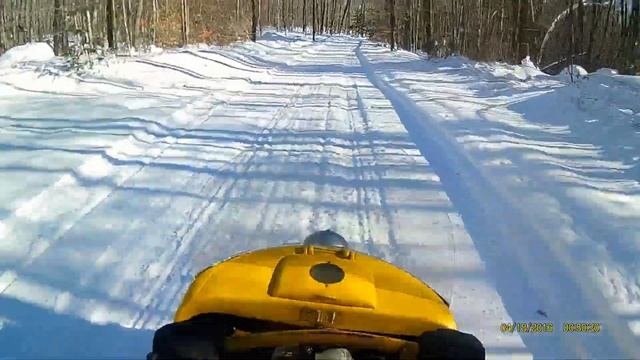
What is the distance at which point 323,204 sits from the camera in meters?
5.59

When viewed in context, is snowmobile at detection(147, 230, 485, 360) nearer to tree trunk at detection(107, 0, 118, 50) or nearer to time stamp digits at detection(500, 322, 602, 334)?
time stamp digits at detection(500, 322, 602, 334)

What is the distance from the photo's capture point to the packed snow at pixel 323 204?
3445 millimetres

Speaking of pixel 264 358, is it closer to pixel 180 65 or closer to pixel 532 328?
pixel 532 328

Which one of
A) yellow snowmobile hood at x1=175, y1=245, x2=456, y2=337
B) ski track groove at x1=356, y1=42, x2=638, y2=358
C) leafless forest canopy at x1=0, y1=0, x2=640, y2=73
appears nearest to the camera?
yellow snowmobile hood at x1=175, y1=245, x2=456, y2=337

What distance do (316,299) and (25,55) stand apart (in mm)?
17854

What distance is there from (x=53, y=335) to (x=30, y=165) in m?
3.85

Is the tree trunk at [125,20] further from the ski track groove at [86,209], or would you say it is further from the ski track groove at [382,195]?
the ski track groove at [86,209]

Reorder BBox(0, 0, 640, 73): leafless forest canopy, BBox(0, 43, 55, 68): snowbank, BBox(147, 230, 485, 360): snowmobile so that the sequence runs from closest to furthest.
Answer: BBox(147, 230, 485, 360): snowmobile < BBox(0, 43, 55, 68): snowbank < BBox(0, 0, 640, 73): leafless forest canopy

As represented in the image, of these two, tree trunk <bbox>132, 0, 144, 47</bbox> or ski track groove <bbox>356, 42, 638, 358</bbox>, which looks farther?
tree trunk <bbox>132, 0, 144, 47</bbox>
